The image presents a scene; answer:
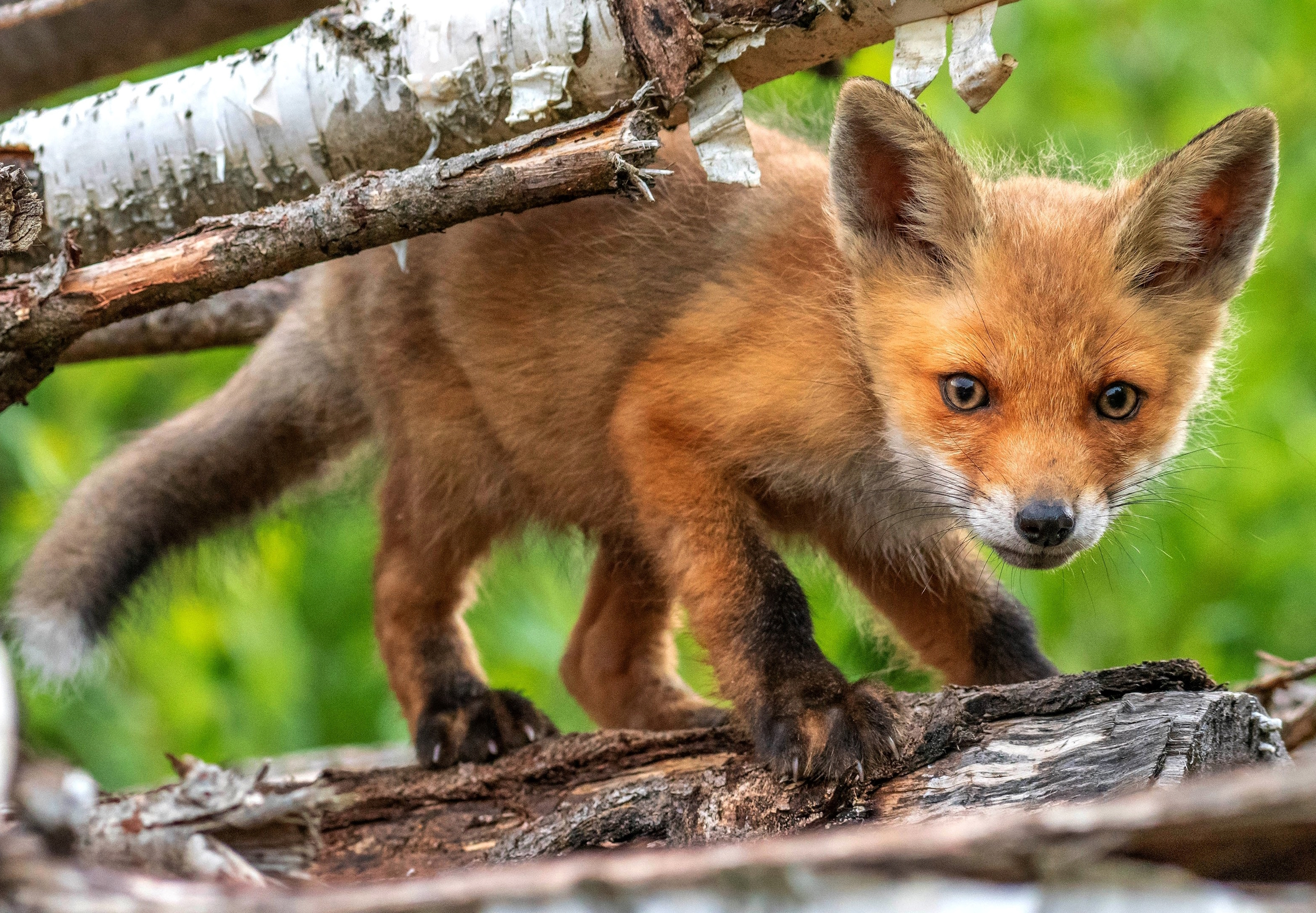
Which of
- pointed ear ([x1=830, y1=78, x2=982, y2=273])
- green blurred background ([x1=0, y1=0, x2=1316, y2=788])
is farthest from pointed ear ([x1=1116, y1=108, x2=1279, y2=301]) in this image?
green blurred background ([x1=0, y1=0, x2=1316, y2=788])

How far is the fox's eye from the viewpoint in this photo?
2.96m

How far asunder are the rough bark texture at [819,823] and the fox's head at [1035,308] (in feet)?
1.73

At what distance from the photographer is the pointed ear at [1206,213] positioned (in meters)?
2.99

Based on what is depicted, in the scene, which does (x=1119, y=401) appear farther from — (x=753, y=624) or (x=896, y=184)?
(x=753, y=624)

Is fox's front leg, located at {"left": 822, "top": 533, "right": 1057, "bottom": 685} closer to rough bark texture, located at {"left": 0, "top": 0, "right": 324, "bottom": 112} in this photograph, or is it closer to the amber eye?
the amber eye

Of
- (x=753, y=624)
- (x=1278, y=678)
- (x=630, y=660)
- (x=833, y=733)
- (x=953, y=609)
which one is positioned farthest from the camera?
(x=630, y=660)

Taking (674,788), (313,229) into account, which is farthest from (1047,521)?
(313,229)

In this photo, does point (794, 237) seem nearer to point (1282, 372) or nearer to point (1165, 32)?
point (1282, 372)

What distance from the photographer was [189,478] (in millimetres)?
4363

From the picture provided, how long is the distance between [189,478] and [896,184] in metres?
2.82

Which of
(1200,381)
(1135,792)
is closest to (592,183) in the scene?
(1135,792)

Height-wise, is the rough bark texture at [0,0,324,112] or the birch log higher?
the rough bark texture at [0,0,324,112]

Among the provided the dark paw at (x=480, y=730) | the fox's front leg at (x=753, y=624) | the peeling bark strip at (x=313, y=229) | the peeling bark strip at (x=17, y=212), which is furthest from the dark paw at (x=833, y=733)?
the peeling bark strip at (x=17, y=212)

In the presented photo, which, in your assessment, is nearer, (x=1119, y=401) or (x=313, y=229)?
(x=313, y=229)
